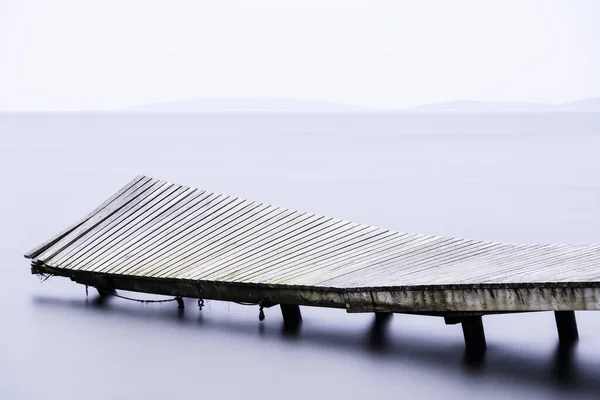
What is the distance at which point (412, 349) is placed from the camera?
838 centimetres

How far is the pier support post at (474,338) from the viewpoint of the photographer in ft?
25.8

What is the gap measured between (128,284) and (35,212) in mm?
12552

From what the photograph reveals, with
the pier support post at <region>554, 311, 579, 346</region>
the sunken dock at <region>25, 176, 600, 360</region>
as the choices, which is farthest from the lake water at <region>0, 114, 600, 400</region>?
the sunken dock at <region>25, 176, 600, 360</region>

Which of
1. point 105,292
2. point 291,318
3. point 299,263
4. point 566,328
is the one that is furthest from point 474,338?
point 105,292

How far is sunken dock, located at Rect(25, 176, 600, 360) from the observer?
7.17 metres

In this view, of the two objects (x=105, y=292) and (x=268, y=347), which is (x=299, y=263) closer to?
(x=268, y=347)

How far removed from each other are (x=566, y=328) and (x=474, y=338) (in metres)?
0.91

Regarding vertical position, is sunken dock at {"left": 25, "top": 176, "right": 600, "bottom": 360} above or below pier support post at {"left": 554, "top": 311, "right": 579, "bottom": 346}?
above

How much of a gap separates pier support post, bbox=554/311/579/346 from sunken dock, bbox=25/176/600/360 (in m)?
0.01

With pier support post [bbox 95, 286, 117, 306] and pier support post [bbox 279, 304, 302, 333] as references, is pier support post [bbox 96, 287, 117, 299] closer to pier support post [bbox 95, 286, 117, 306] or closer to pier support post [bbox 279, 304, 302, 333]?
pier support post [bbox 95, 286, 117, 306]

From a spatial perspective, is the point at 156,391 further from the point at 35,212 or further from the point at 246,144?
the point at 246,144

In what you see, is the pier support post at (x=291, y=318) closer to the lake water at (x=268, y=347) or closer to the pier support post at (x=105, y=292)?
the lake water at (x=268, y=347)

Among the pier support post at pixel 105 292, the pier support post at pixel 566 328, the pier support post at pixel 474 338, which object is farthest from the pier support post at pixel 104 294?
the pier support post at pixel 566 328

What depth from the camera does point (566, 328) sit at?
8.32m
